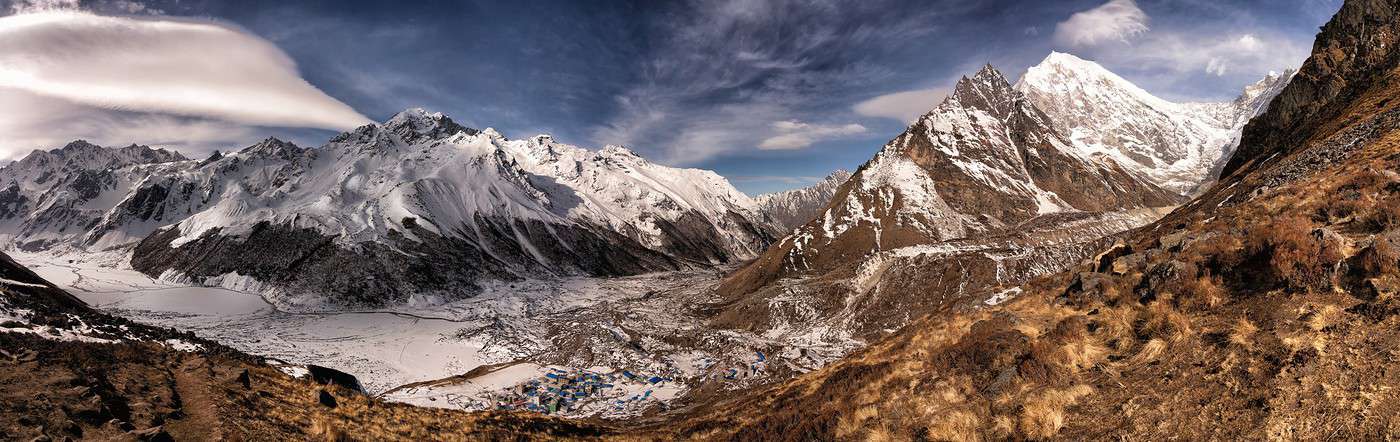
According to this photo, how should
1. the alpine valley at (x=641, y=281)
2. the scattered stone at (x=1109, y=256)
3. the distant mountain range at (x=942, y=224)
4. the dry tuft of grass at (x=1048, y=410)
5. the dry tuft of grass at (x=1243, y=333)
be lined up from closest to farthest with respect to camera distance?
1. the dry tuft of grass at (x=1243, y=333)
2. the dry tuft of grass at (x=1048, y=410)
3. the scattered stone at (x=1109, y=256)
4. the alpine valley at (x=641, y=281)
5. the distant mountain range at (x=942, y=224)

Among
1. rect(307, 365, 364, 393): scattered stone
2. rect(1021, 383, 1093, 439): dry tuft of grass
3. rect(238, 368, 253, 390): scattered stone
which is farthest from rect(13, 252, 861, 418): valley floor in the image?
rect(1021, 383, 1093, 439): dry tuft of grass

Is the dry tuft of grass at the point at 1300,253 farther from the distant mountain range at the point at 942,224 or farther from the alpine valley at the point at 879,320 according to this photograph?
the distant mountain range at the point at 942,224

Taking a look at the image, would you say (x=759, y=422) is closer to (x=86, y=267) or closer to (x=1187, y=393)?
(x=1187, y=393)

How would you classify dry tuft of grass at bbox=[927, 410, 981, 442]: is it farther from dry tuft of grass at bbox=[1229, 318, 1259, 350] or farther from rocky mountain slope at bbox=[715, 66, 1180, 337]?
rocky mountain slope at bbox=[715, 66, 1180, 337]

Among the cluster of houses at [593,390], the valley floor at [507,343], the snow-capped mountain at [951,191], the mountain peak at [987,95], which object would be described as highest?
the mountain peak at [987,95]

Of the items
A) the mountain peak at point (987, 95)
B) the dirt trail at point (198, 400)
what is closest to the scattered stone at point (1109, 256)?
the dirt trail at point (198, 400)

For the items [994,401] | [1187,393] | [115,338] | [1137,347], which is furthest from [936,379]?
[115,338]
